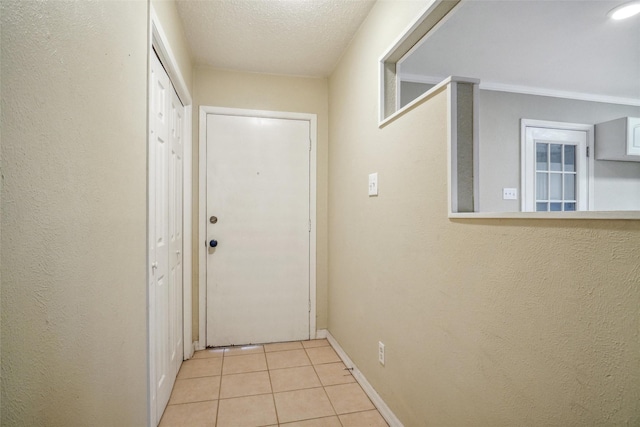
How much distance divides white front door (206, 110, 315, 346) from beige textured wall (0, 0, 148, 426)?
1.38 metres

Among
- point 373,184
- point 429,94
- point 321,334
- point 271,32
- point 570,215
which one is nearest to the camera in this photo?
point 570,215

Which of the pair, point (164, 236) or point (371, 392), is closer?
point (164, 236)

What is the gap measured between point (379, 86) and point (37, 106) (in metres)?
1.54

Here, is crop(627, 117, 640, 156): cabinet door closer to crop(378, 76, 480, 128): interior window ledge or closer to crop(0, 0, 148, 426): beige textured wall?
crop(378, 76, 480, 128): interior window ledge

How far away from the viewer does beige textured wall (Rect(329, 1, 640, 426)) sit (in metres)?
0.65

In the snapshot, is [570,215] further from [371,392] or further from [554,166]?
[554,166]

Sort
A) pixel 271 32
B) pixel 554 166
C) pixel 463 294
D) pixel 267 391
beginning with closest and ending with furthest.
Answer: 1. pixel 463 294
2. pixel 267 391
3. pixel 271 32
4. pixel 554 166

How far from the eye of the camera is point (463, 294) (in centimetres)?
109

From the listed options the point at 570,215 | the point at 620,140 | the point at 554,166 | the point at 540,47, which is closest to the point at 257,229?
the point at 570,215

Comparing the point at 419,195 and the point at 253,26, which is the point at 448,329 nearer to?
the point at 419,195

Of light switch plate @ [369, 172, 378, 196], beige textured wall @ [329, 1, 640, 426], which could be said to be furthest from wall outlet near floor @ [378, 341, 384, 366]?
light switch plate @ [369, 172, 378, 196]

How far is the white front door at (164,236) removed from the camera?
1426 mm

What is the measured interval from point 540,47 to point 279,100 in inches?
87.3

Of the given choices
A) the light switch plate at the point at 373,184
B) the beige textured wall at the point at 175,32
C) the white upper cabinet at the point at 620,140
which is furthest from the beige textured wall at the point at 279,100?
the white upper cabinet at the point at 620,140
